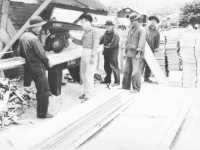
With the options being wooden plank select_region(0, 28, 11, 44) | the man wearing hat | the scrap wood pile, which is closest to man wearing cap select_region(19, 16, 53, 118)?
the scrap wood pile

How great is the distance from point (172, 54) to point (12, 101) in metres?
6.09

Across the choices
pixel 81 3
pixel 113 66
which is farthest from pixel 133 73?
pixel 81 3

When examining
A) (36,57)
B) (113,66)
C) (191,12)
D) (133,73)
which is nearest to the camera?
(36,57)

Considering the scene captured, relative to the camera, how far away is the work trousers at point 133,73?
792 cm

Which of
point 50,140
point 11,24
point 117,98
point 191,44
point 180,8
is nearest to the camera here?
point 50,140

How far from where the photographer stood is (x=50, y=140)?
384cm

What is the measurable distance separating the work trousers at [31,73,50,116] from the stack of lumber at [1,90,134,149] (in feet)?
2.85

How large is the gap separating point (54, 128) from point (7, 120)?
56.8 inches

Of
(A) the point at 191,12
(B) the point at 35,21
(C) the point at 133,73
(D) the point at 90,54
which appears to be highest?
(A) the point at 191,12

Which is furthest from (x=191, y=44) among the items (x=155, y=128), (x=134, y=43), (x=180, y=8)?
(x=155, y=128)

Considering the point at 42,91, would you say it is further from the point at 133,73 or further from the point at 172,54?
the point at 172,54

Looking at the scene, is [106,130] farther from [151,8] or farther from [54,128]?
[151,8]

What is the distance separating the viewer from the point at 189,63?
892 centimetres

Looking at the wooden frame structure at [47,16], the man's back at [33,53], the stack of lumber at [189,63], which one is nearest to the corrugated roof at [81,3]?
the wooden frame structure at [47,16]
